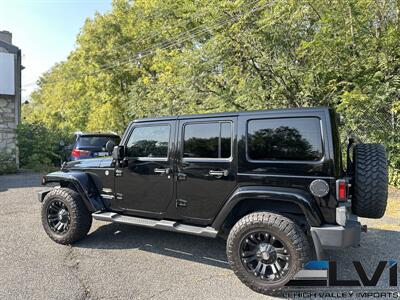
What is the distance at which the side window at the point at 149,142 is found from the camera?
13.0 feet

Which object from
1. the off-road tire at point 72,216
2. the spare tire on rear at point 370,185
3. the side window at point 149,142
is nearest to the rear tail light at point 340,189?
the spare tire on rear at point 370,185

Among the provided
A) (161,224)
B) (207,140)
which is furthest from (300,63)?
(161,224)

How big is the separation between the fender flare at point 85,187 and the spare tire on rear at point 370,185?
328 centimetres

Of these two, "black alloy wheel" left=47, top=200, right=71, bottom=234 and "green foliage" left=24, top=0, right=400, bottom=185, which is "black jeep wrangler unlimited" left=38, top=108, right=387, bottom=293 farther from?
"green foliage" left=24, top=0, right=400, bottom=185

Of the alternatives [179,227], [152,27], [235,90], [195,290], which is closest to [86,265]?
[179,227]

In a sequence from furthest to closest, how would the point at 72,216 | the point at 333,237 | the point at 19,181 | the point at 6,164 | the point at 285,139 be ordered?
the point at 6,164
the point at 19,181
the point at 72,216
the point at 285,139
the point at 333,237

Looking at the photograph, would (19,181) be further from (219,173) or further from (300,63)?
(300,63)

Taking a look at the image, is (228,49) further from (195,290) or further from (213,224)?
(195,290)

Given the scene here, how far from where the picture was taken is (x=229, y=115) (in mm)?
3584

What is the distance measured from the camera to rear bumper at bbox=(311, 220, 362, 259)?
287cm

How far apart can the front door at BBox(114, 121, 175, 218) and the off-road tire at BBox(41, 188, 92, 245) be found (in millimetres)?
Answer: 502

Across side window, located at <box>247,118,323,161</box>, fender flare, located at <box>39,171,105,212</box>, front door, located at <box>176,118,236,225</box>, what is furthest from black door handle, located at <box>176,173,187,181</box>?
fender flare, located at <box>39,171,105,212</box>

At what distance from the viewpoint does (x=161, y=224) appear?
3801 millimetres

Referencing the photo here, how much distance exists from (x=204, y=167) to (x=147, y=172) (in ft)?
2.76
